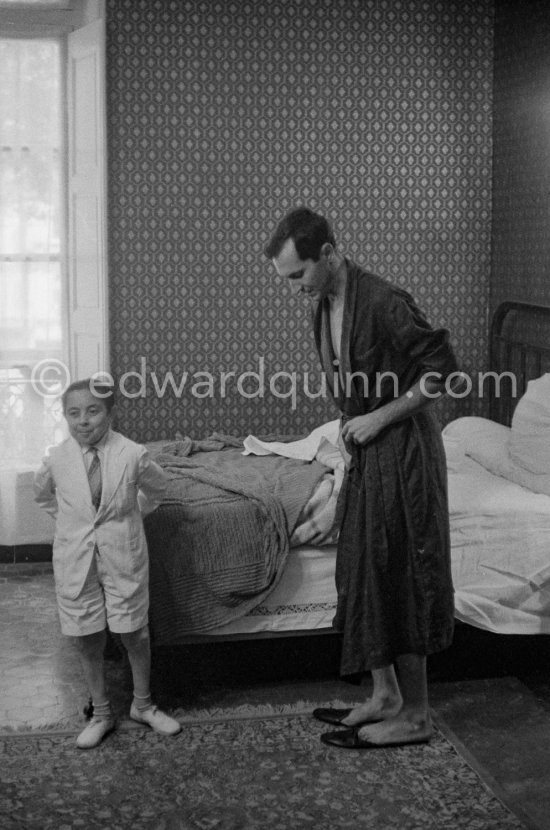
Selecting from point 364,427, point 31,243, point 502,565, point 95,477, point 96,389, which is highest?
point 31,243

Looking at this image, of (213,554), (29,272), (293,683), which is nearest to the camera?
(213,554)

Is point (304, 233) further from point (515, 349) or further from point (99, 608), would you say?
point (515, 349)

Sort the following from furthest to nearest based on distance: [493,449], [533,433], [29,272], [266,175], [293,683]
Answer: [266,175] < [29,272] < [493,449] < [533,433] < [293,683]

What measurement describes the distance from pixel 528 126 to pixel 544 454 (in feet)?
6.04

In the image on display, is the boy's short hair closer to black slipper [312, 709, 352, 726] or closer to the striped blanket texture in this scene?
the striped blanket texture

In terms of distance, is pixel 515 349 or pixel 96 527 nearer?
pixel 96 527

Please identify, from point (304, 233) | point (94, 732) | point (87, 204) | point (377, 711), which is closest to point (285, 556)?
point (377, 711)

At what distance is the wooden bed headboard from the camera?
5051mm

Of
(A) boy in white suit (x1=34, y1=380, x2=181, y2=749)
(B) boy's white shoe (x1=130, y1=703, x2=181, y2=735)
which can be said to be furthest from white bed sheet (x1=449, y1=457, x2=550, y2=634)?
(A) boy in white suit (x1=34, y1=380, x2=181, y2=749)

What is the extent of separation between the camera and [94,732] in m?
3.26

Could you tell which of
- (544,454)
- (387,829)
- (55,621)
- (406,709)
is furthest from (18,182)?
(387,829)

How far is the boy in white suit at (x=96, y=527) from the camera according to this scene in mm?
3219

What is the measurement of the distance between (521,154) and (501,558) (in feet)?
7.94

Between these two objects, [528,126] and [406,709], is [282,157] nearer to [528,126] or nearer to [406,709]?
[528,126]
